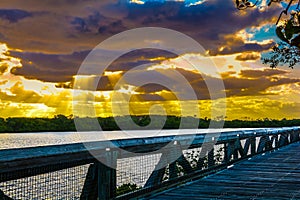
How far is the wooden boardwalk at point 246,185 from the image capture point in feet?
24.6

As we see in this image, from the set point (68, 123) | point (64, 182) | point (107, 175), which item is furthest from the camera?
point (68, 123)

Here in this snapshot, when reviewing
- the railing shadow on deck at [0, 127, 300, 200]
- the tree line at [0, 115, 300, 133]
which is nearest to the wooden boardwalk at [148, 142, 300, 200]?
the railing shadow on deck at [0, 127, 300, 200]

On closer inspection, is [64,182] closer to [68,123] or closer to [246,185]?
[246,185]

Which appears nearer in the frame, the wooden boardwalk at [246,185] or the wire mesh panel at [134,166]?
the wire mesh panel at [134,166]

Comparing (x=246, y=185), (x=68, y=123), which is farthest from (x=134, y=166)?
(x=68, y=123)

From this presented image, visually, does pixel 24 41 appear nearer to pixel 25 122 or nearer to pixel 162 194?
pixel 162 194

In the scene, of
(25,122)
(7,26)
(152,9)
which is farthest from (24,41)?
(25,122)

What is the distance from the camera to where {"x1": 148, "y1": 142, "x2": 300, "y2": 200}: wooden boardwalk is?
7512 millimetres

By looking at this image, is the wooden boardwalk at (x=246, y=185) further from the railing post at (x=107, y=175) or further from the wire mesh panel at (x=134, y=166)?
the railing post at (x=107, y=175)

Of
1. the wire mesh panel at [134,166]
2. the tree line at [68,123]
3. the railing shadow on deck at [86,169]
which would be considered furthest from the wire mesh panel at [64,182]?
the tree line at [68,123]

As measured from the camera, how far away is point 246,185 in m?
8.57

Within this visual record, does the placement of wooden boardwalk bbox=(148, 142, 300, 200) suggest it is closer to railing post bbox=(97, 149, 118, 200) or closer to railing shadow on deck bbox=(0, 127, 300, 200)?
railing shadow on deck bbox=(0, 127, 300, 200)

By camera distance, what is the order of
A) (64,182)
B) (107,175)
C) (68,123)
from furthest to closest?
(68,123) < (107,175) < (64,182)

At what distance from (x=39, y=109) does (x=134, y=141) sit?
262ft
